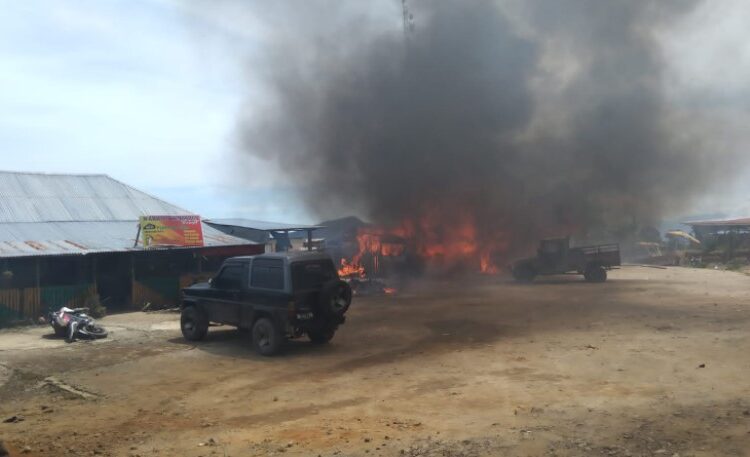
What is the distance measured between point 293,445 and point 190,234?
1631 centimetres

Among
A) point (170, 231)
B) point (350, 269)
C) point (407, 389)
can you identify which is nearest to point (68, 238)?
point (170, 231)

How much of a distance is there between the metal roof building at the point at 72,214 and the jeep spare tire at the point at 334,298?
1036 centimetres

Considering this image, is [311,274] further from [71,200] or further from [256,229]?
[71,200]

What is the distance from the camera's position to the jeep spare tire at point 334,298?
12031 millimetres

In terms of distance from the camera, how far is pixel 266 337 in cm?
1197

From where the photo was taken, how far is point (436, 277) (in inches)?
1225

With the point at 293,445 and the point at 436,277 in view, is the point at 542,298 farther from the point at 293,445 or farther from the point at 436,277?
the point at 293,445

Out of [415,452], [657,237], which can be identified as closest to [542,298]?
[415,452]

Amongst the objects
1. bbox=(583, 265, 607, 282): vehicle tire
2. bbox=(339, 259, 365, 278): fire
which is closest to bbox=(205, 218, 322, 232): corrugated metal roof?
bbox=(339, 259, 365, 278): fire

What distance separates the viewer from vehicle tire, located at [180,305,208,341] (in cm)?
1366

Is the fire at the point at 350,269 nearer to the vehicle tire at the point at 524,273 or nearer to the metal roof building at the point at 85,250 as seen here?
the metal roof building at the point at 85,250

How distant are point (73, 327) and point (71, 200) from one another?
10432 mm

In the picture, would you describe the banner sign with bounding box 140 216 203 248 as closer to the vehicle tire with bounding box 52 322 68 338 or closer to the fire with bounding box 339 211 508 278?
the vehicle tire with bounding box 52 322 68 338

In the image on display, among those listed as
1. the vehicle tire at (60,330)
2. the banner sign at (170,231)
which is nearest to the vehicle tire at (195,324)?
the vehicle tire at (60,330)
